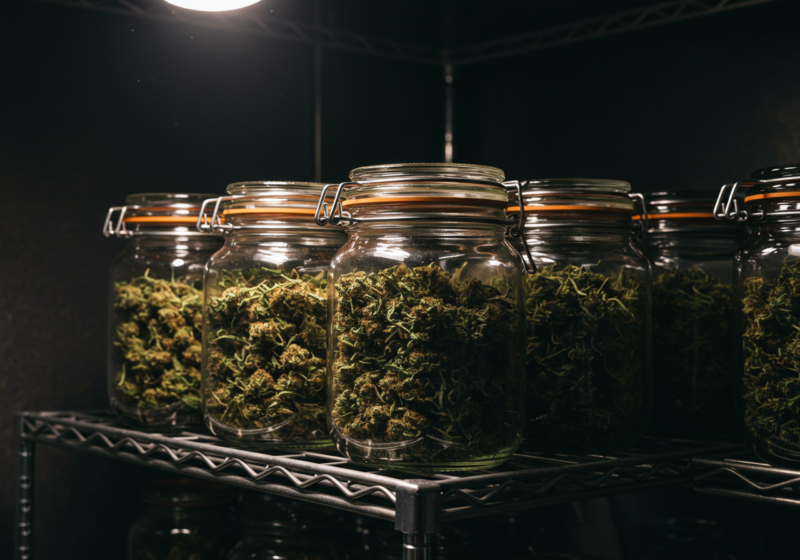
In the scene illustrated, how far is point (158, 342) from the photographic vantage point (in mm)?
1073

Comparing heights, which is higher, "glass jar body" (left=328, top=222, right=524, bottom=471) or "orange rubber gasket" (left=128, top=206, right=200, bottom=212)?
"orange rubber gasket" (left=128, top=206, right=200, bottom=212)

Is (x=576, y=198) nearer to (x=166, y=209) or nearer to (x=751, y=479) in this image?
(x=751, y=479)

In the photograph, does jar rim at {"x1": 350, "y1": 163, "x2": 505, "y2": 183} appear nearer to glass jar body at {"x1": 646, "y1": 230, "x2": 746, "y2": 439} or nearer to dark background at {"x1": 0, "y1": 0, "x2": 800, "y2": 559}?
glass jar body at {"x1": 646, "y1": 230, "x2": 746, "y2": 439}

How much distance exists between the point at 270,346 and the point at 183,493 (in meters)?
0.57

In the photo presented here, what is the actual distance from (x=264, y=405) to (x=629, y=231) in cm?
46

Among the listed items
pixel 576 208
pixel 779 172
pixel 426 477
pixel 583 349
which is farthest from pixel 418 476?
pixel 779 172

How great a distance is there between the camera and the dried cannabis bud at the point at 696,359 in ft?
3.17

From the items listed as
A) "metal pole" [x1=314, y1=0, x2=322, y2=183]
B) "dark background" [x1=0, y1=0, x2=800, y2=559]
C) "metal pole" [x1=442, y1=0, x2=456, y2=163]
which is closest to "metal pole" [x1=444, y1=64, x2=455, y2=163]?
"metal pole" [x1=442, y1=0, x2=456, y2=163]

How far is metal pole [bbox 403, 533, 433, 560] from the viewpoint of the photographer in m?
0.64

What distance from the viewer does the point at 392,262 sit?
76cm

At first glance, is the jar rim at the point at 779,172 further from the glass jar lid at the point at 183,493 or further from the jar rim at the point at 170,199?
the glass jar lid at the point at 183,493

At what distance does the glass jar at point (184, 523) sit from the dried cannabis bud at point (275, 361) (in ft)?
1.00

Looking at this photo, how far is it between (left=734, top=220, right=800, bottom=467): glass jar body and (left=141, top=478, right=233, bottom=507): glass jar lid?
33.0 inches

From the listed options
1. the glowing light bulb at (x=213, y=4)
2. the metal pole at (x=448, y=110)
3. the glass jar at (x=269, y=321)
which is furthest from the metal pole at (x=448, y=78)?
the glass jar at (x=269, y=321)
